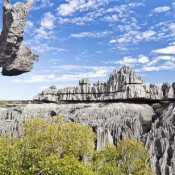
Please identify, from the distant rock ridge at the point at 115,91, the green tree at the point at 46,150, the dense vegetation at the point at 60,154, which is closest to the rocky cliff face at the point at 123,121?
the distant rock ridge at the point at 115,91

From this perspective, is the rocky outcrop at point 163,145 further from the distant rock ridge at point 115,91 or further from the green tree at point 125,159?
the green tree at point 125,159

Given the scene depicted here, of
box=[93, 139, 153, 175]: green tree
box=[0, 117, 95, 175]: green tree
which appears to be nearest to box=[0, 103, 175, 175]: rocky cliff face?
box=[93, 139, 153, 175]: green tree

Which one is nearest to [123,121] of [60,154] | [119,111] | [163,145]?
[119,111]

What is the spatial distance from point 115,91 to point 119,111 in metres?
7.09

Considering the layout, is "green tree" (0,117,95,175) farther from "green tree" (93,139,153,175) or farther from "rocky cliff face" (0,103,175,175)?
"rocky cliff face" (0,103,175,175)

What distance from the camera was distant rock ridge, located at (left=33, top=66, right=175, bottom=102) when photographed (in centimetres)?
8475

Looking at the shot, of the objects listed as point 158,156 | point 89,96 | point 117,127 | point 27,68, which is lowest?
point 158,156

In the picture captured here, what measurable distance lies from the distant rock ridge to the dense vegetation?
3350cm

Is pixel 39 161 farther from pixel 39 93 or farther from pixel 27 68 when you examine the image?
pixel 27 68

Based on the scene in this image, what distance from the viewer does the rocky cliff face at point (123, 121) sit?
6600cm

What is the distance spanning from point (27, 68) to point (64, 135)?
73449mm

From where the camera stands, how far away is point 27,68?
118 meters

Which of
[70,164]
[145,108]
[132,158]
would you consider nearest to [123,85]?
[145,108]

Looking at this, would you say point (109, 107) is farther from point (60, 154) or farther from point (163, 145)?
point (60, 154)
